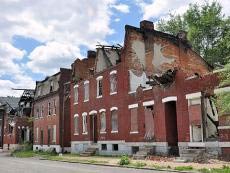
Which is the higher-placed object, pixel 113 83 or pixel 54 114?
pixel 113 83

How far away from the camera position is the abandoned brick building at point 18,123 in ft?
202

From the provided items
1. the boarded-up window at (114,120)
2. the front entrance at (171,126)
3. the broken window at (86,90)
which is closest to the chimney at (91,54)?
the broken window at (86,90)

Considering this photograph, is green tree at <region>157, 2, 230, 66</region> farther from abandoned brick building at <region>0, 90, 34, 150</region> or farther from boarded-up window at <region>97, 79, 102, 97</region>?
abandoned brick building at <region>0, 90, 34, 150</region>

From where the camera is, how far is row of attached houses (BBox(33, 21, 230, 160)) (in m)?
23.9

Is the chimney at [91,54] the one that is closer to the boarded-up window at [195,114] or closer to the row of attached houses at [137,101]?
the row of attached houses at [137,101]

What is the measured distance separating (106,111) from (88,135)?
439 cm

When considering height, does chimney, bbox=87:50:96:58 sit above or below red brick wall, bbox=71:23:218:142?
above

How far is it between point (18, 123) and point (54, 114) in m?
17.8

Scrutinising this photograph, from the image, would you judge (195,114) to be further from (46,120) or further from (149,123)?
(46,120)

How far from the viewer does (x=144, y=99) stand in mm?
28797

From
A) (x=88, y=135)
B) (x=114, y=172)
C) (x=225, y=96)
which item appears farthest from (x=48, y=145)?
(x=225, y=96)

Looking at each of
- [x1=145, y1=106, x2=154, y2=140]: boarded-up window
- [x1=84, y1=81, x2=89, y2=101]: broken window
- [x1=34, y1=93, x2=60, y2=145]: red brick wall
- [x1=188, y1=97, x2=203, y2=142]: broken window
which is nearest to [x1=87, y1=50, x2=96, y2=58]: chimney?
[x1=84, y1=81, x2=89, y2=101]: broken window

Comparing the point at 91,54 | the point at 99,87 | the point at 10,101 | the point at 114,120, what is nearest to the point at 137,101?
the point at 114,120

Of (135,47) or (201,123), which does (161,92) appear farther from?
(135,47)
